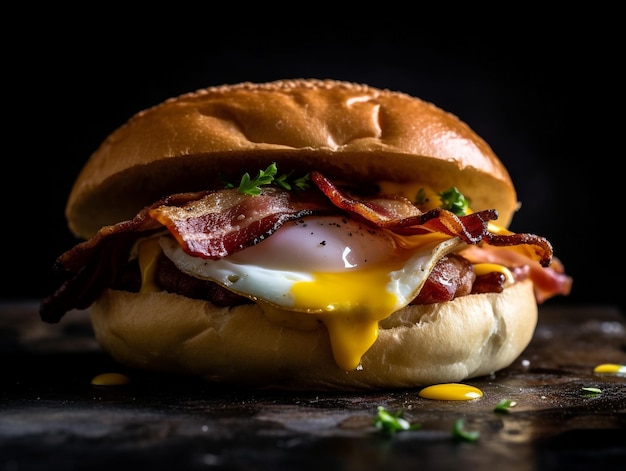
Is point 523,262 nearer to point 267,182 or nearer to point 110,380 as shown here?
point 267,182

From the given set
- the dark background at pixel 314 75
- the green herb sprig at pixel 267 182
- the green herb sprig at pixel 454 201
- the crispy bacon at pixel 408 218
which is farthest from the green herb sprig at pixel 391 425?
the dark background at pixel 314 75

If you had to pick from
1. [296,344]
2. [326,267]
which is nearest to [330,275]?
[326,267]

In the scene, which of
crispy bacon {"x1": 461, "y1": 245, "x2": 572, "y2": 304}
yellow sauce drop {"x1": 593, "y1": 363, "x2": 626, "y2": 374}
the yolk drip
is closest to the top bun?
crispy bacon {"x1": 461, "y1": 245, "x2": 572, "y2": 304}

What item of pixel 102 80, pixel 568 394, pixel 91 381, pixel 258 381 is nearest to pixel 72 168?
pixel 102 80

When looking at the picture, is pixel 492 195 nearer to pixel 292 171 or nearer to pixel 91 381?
pixel 292 171

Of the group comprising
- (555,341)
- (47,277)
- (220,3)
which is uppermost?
(220,3)
